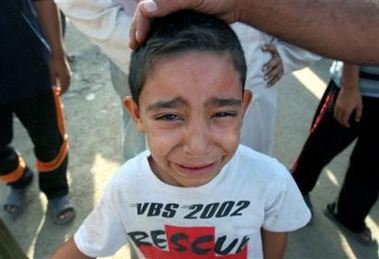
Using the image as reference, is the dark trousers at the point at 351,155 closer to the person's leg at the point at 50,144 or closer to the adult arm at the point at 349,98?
the adult arm at the point at 349,98

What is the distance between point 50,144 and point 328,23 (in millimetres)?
1643

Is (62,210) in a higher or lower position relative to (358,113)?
lower

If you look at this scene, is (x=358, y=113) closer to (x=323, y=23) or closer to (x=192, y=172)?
(x=323, y=23)

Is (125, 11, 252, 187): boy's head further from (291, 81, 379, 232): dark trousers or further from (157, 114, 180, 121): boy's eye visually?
(291, 81, 379, 232): dark trousers

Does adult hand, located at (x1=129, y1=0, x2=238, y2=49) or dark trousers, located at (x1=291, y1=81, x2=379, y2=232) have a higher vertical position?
adult hand, located at (x1=129, y1=0, x2=238, y2=49)

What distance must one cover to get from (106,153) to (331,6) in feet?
6.94

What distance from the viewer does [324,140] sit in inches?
82.6

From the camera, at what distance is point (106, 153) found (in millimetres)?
2994

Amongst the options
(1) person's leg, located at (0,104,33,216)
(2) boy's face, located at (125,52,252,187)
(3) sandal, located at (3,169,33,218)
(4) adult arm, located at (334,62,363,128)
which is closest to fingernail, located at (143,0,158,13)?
(2) boy's face, located at (125,52,252,187)

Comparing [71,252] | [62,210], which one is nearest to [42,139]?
[62,210]

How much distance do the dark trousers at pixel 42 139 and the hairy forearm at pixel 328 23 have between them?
136 cm

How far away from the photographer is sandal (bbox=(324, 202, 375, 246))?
2.34m

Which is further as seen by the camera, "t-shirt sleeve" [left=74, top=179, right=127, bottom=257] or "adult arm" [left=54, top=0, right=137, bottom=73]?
"adult arm" [left=54, top=0, right=137, bottom=73]

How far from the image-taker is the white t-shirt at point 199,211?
3.96 feet
